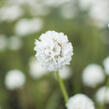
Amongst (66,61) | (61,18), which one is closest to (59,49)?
(66,61)

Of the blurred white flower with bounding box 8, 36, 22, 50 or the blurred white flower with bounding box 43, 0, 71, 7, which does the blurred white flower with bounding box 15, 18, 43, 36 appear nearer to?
the blurred white flower with bounding box 8, 36, 22, 50

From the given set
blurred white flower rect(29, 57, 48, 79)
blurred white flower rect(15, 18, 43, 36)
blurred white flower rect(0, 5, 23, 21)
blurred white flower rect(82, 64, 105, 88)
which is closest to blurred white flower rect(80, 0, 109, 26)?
blurred white flower rect(15, 18, 43, 36)

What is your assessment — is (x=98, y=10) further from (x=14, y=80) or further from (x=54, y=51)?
(x=54, y=51)

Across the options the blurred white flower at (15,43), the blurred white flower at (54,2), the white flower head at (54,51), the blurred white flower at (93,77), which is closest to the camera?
the white flower head at (54,51)

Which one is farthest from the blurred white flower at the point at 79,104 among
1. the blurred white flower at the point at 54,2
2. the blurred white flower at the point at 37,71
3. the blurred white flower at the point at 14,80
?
the blurred white flower at the point at 54,2

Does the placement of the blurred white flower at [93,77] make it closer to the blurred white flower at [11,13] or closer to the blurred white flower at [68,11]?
the blurred white flower at [68,11]

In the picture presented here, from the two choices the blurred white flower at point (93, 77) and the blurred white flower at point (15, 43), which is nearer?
the blurred white flower at point (93, 77)
